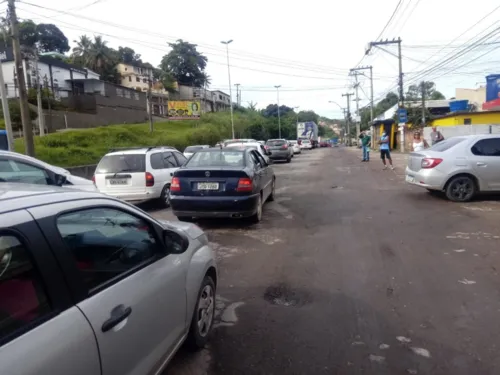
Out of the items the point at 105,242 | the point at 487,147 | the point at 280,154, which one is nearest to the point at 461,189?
the point at 487,147

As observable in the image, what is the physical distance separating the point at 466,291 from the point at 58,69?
57.7 m

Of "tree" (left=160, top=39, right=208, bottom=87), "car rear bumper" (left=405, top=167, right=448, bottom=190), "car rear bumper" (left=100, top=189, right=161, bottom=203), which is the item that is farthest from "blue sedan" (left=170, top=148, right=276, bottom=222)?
"tree" (left=160, top=39, right=208, bottom=87)

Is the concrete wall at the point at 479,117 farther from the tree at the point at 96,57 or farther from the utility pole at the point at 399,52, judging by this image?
the tree at the point at 96,57

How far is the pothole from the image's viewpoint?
13.7ft

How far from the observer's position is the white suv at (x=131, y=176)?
938 centimetres

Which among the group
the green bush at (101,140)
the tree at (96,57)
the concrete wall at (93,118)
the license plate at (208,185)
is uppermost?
the tree at (96,57)

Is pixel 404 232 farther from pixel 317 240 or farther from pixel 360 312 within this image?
pixel 360 312

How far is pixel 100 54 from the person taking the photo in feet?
224

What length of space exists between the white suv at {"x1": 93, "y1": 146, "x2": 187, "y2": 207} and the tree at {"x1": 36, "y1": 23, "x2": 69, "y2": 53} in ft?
242

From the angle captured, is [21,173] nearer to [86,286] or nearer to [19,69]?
[86,286]

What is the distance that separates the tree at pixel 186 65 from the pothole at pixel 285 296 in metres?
83.9

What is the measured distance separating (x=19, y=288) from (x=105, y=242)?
2.42ft

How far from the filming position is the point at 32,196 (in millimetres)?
2018

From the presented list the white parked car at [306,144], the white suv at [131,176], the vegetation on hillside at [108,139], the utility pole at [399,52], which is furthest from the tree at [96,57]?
the white suv at [131,176]
